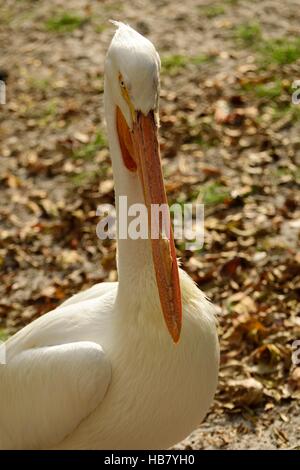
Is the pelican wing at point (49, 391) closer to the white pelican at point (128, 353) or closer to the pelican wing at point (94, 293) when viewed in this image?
the white pelican at point (128, 353)

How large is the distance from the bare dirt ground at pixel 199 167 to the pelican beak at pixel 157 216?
131cm

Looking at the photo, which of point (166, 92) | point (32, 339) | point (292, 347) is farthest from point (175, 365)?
point (166, 92)

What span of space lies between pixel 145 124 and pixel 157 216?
0.31 metres

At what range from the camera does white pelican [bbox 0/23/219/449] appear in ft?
8.77

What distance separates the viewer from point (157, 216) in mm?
2643

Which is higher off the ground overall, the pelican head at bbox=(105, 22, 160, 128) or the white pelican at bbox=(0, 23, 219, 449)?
the pelican head at bbox=(105, 22, 160, 128)

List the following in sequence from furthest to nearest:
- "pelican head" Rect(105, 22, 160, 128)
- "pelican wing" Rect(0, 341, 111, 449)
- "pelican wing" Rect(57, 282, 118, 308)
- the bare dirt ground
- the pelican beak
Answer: the bare dirt ground, "pelican wing" Rect(57, 282, 118, 308), "pelican wing" Rect(0, 341, 111, 449), the pelican beak, "pelican head" Rect(105, 22, 160, 128)

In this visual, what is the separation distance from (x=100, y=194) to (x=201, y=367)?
113 inches

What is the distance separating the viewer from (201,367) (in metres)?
2.90

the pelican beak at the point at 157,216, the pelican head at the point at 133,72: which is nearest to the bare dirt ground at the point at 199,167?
the pelican beak at the point at 157,216

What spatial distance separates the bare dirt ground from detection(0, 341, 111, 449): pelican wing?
3.15ft

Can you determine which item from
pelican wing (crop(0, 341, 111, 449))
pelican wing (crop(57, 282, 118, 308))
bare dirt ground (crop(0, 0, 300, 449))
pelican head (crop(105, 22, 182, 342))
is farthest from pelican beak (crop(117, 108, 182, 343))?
bare dirt ground (crop(0, 0, 300, 449))

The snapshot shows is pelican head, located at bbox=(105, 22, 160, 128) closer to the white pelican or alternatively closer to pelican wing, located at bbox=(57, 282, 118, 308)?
the white pelican

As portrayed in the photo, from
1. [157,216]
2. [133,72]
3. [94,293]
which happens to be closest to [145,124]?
[133,72]
